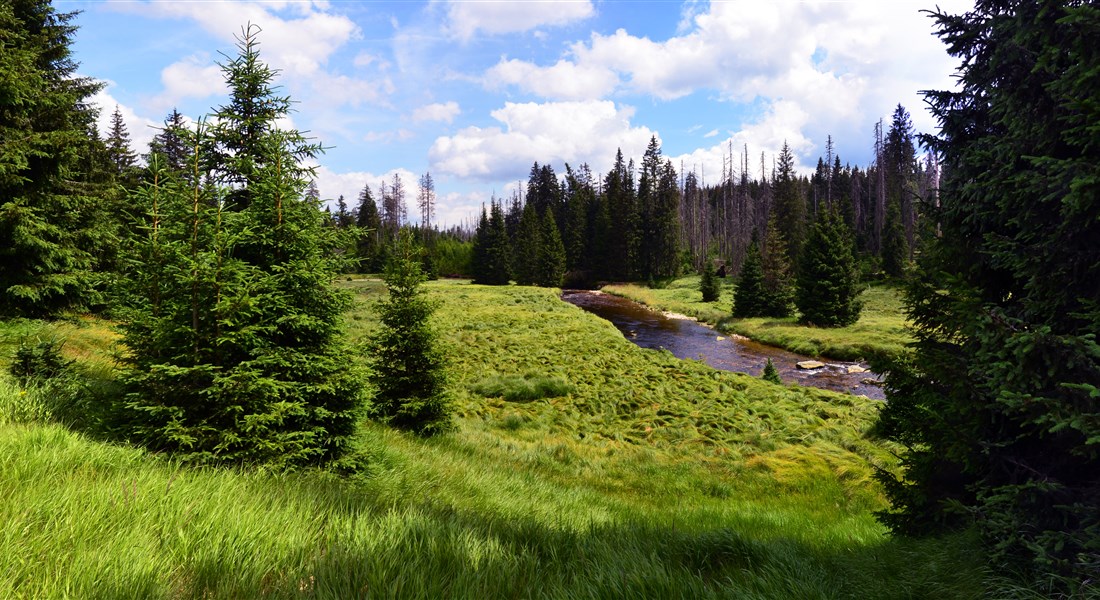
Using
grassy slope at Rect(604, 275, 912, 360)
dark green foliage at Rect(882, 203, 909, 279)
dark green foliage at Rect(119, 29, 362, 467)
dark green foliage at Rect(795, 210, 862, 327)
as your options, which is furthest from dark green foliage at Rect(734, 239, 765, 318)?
dark green foliage at Rect(119, 29, 362, 467)

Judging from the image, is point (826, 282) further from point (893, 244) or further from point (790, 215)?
point (790, 215)

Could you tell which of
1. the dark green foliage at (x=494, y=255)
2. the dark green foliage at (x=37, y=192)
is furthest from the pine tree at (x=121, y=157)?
the dark green foliage at (x=494, y=255)

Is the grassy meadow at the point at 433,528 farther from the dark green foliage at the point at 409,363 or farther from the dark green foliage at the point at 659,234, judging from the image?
the dark green foliage at the point at 659,234

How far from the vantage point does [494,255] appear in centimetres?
6975

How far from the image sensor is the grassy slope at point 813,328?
26.5 meters

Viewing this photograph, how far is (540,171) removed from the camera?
295 feet

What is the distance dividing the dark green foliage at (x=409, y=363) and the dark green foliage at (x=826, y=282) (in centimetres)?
3118

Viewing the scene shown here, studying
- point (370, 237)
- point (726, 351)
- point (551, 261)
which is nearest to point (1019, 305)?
point (726, 351)

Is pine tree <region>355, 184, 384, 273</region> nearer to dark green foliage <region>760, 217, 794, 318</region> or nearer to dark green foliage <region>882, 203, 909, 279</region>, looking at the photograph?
dark green foliage <region>760, 217, 794, 318</region>

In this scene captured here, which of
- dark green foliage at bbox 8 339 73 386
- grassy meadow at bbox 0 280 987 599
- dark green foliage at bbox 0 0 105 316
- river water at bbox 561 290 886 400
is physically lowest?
river water at bbox 561 290 886 400

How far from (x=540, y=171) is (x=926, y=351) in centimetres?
8967

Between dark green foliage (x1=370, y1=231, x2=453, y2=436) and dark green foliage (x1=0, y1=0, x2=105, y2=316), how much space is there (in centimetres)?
871

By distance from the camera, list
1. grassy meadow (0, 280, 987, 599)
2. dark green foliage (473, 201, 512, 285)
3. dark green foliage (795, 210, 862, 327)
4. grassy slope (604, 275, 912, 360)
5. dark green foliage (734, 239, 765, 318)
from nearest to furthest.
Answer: grassy meadow (0, 280, 987, 599) < grassy slope (604, 275, 912, 360) < dark green foliage (795, 210, 862, 327) < dark green foliage (734, 239, 765, 318) < dark green foliage (473, 201, 512, 285)

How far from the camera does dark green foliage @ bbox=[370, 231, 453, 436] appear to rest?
10742 millimetres
